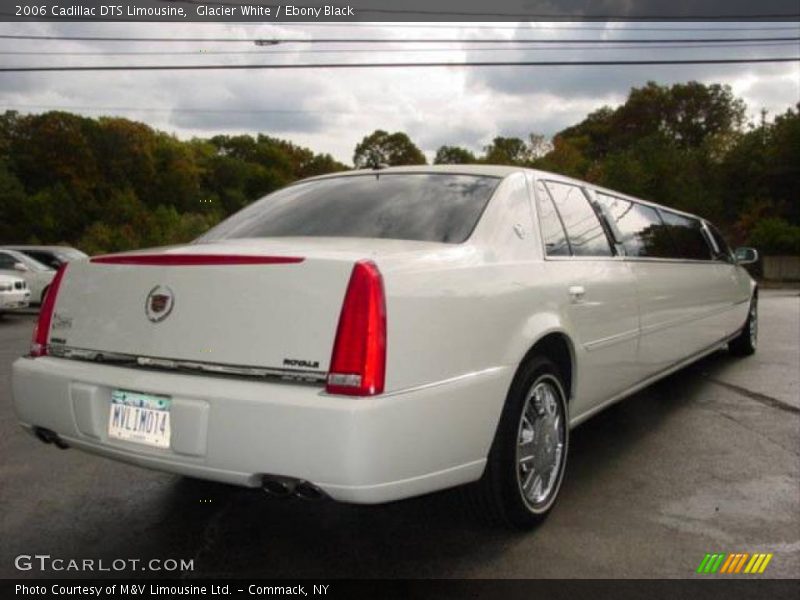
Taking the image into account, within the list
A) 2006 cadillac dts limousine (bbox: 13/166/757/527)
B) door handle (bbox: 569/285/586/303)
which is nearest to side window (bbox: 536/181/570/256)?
2006 cadillac dts limousine (bbox: 13/166/757/527)

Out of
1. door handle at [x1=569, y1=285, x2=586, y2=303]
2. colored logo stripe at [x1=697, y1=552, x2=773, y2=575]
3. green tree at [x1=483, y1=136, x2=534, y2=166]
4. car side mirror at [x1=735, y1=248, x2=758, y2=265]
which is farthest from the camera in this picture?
green tree at [x1=483, y1=136, x2=534, y2=166]

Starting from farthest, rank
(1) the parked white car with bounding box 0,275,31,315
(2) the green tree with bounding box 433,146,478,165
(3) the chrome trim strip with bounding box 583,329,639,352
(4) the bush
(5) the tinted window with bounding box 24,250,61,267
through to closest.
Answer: (2) the green tree with bounding box 433,146,478,165, (4) the bush, (5) the tinted window with bounding box 24,250,61,267, (1) the parked white car with bounding box 0,275,31,315, (3) the chrome trim strip with bounding box 583,329,639,352

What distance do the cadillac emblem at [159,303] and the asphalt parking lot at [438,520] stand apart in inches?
37.2

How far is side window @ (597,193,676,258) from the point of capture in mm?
4301

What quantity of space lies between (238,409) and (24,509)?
1.65 metres

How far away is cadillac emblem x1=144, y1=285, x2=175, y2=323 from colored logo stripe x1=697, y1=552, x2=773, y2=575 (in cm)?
221

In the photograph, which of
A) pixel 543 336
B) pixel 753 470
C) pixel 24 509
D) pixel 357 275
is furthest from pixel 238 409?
pixel 753 470

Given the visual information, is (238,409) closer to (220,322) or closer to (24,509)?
(220,322)

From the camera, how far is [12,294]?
42.2 feet

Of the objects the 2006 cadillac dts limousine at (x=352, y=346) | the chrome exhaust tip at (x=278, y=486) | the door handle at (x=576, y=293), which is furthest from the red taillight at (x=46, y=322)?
the door handle at (x=576, y=293)

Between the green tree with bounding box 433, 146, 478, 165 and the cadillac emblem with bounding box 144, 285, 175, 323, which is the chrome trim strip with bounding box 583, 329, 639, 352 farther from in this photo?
the green tree with bounding box 433, 146, 478, 165

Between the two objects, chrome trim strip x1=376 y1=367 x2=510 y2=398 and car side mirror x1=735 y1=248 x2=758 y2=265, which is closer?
chrome trim strip x1=376 y1=367 x2=510 y2=398

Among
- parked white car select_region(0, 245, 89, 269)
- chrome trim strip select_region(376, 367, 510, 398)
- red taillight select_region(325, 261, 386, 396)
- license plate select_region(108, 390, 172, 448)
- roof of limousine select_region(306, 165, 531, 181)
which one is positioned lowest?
parked white car select_region(0, 245, 89, 269)

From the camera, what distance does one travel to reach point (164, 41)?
51.4 feet
